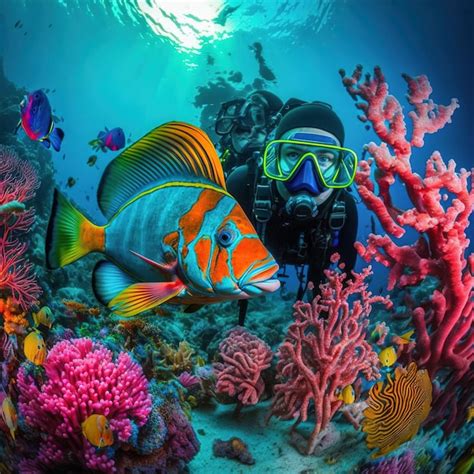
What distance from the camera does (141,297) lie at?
1.25 m

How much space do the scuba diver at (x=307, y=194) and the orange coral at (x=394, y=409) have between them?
136 cm

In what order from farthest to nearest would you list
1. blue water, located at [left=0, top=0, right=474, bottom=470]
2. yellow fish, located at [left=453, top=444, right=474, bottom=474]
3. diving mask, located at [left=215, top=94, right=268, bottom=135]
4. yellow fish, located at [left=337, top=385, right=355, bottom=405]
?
blue water, located at [left=0, top=0, right=474, bottom=470] < diving mask, located at [left=215, top=94, right=268, bottom=135] < yellow fish, located at [left=453, top=444, right=474, bottom=474] < yellow fish, located at [left=337, top=385, right=355, bottom=405]

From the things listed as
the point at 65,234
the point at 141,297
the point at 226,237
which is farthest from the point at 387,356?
the point at 65,234

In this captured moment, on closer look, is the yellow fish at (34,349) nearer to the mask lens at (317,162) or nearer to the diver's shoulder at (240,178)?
the mask lens at (317,162)

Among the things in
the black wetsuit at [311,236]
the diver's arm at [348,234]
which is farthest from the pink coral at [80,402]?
the diver's arm at [348,234]

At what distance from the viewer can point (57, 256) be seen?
4.99ft

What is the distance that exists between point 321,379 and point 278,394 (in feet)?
1.44

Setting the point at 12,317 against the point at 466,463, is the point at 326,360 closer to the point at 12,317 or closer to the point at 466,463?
the point at 466,463

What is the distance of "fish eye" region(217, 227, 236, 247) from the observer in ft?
4.07

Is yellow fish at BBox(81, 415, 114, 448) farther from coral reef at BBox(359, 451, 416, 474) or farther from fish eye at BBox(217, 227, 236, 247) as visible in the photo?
coral reef at BBox(359, 451, 416, 474)

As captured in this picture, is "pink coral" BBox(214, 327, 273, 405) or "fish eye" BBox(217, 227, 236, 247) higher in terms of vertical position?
"fish eye" BBox(217, 227, 236, 247)

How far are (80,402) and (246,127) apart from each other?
21.7 feet

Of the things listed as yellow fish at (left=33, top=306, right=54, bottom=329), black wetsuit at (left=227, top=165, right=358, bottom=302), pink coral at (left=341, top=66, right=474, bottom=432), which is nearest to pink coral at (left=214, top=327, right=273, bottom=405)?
black wetsuit at (left=227, top=165, right=358, bottom=302)

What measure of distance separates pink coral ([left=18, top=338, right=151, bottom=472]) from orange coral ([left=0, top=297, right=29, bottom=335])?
199 centimetres
